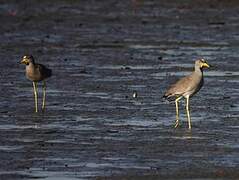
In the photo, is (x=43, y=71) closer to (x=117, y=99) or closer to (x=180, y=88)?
(x=117, y=99)

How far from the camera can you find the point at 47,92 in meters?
20.1

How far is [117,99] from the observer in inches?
750

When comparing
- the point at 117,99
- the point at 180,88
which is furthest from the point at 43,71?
the point at 180,88

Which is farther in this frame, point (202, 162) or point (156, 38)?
point (156, 38)

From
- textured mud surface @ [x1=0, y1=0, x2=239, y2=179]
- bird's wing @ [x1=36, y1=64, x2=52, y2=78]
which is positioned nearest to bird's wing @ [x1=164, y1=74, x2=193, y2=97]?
textured mud surface @ [x1=0, y1=0, x2=239, y2=179]

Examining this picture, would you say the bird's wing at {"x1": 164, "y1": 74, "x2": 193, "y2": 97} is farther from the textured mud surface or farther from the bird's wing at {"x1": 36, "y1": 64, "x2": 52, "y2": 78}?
the bird's wing at {"x1": 36, "y1": 64, "x2": 52, "y2": 78}

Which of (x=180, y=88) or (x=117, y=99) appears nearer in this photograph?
(x=180, y=88)

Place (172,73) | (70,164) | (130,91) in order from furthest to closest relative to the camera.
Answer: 1. (172,73)
2. (130,91)
3. (70,164)

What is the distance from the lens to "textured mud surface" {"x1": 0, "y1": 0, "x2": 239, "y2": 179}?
13422 millimetres

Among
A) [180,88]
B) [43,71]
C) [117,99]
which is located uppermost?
[43,71]

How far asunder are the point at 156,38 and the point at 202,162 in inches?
661

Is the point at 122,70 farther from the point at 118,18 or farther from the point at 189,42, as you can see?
the point at 118,18

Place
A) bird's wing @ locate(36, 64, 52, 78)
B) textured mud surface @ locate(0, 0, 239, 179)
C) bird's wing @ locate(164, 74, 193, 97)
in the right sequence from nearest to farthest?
textured mud surface @ locate(0, 0, 239, 179) < bird's wing @ locate(164, 74, 193, 97) < bird's wing @ locate(36, 64, 52, 78)

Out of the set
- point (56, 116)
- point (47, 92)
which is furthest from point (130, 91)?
point (56, 116)
